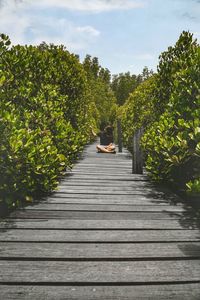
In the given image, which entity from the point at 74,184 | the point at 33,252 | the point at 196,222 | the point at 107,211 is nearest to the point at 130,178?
the point at 74,184

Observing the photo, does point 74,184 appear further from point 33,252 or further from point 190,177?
point 33,252

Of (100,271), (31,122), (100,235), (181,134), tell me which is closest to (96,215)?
(100,235)

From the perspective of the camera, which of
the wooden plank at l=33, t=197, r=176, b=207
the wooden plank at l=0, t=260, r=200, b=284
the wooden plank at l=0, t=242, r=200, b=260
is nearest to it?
the wooden plank at l=0, t=260, r=200, b=284

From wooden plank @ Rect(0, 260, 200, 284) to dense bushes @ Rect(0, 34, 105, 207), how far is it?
5.38 ft

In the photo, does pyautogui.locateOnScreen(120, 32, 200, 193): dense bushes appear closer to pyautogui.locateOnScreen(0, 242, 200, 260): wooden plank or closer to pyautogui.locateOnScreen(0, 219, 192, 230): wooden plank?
pyautogui.locateOnScreen(0, 219, 192, 230): wooden plank

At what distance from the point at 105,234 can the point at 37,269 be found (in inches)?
41.9

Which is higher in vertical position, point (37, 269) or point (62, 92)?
point (62, 92)

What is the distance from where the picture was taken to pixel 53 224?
154 inches

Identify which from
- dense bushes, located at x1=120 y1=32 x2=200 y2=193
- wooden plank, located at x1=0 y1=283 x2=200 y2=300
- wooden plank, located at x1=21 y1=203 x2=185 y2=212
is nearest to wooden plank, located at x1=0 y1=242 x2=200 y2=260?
wooden plank, located at x1=0 y1=283 x2=200 y2=300

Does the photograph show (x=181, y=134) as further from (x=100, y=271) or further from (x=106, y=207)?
(x=100, y=271)

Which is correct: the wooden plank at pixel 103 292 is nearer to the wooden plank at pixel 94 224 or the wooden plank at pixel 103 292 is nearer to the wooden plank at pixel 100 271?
the wooden plank at pixel 100 271

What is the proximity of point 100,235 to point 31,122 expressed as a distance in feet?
11.6

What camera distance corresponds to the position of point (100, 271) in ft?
8.83

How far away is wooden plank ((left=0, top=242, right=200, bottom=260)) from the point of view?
2967 millimetres
